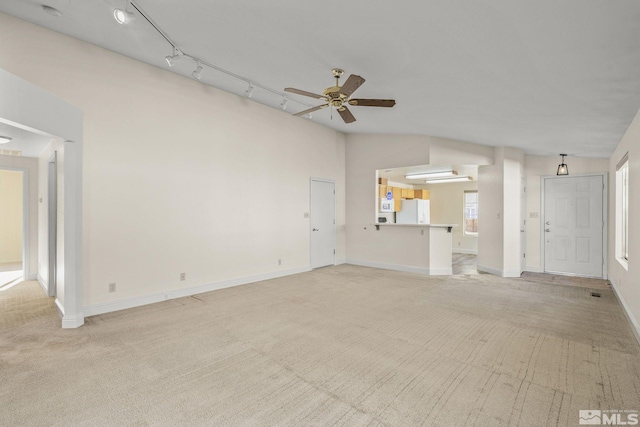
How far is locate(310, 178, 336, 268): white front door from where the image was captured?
710cm

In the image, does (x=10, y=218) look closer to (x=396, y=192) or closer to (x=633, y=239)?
(x=396, y=192)

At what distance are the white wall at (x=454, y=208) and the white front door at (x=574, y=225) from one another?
321 centimetres

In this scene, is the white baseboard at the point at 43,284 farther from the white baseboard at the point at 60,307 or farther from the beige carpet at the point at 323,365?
the beige carpet at the point at 323,365

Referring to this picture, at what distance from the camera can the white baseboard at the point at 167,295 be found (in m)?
3.96

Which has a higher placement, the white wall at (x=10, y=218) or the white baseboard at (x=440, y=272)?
the white wall at (x=10, y=218)

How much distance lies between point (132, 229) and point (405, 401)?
3.95 metres

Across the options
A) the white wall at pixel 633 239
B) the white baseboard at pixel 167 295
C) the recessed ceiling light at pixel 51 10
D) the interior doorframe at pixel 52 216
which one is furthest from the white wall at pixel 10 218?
the white wall at pixel 633 239

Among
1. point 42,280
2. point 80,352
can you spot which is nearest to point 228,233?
point 80,352

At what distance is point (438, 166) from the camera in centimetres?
687

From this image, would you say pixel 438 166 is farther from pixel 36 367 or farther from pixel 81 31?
pixel 36 367

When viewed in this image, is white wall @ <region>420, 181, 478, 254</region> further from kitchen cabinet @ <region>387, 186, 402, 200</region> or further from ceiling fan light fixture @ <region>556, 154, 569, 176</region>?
ceiling fan light fixture @ <region>556, 154, 569, 176</region>

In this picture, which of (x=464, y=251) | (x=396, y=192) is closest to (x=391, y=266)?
(x=396, y=192)

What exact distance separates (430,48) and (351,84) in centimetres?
81

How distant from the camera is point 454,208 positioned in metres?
10.5
